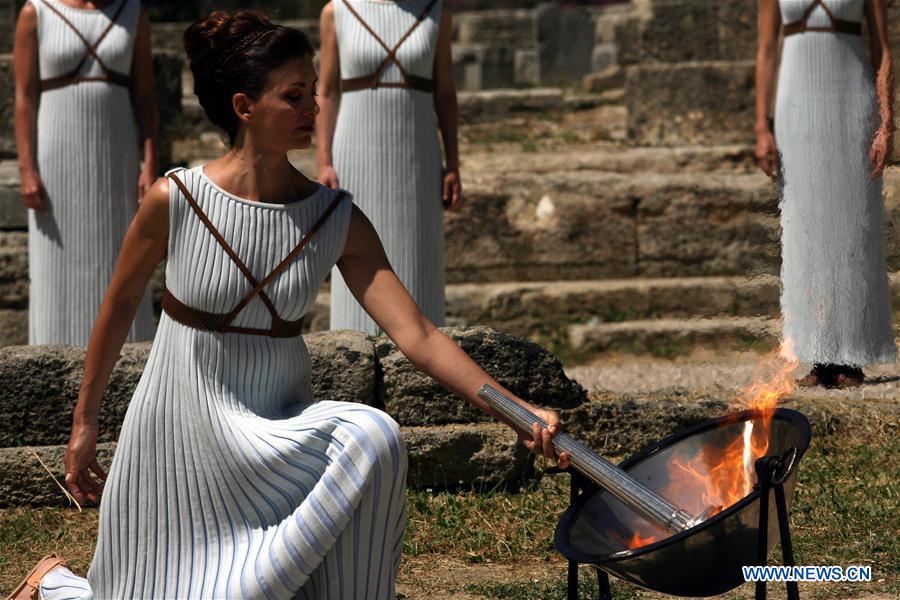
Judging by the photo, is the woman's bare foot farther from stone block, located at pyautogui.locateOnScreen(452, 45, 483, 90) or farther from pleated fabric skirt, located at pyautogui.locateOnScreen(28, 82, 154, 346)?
stone block, located at pyautogui.locateOnScreen(452, 45, 483, 90)

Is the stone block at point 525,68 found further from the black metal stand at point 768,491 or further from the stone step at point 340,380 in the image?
the black metal stand at point 768,491

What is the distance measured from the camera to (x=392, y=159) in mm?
6656

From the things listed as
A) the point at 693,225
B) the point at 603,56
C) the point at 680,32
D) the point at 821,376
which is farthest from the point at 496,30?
the point at 821,376

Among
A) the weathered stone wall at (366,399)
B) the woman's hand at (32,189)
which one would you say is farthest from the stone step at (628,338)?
the woman's hand at (32,189)

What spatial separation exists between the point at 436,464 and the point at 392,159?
1750 mm

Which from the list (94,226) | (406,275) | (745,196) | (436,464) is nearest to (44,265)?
(94,226)

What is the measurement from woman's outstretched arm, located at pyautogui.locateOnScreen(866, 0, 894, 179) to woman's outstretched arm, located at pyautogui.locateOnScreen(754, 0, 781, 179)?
1.33 ft

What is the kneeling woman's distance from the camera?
341 centimetres

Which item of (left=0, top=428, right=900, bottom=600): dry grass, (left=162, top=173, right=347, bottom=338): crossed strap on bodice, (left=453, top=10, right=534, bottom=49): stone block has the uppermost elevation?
(left=453, top=10, right=534, bottom=49): stone block

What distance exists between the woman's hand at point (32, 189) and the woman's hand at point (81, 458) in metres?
3.30

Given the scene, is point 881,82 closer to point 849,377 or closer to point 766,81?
point 766,81

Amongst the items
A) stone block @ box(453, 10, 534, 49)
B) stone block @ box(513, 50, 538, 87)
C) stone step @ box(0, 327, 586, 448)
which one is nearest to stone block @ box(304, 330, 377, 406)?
stone step @ box(0, 327, 586, 448)

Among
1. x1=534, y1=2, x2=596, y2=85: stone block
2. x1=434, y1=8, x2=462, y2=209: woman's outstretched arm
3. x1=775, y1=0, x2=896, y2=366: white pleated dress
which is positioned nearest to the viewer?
x1=775, y1=0, x2=896, y2=366: white pleated dress

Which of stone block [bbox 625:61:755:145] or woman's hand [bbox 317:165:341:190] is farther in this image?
stone block [bbox 625:61:755:145]
